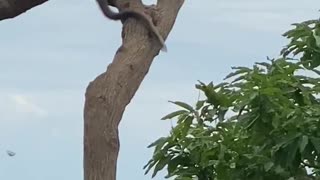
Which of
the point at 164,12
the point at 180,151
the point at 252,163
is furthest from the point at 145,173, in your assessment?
the point at 164,12

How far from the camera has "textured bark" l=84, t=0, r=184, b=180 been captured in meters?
2.21

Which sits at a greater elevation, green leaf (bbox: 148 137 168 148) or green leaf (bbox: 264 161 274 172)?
green leaf (bbox: 148 137 168 148)

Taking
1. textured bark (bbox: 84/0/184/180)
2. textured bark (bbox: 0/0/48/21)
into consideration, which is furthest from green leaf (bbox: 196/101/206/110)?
textured bark (bbox: 0/0/48/21)

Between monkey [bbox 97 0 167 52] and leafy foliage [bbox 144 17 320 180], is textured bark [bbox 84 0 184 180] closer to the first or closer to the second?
monkey [bbox 97 0 167 52]

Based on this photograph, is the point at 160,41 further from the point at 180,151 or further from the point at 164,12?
the point at 180,151

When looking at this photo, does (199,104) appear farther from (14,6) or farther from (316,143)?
(14,6)

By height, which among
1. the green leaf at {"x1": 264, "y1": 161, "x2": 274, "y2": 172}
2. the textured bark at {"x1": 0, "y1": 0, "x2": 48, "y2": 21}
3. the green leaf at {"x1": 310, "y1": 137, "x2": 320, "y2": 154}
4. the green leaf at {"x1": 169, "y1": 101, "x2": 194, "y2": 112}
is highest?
the textured bark at {"x1": 0, "y1": 0, "x2": 48, "y2": 21}

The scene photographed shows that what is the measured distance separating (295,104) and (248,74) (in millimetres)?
146

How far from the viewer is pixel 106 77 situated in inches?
90.4

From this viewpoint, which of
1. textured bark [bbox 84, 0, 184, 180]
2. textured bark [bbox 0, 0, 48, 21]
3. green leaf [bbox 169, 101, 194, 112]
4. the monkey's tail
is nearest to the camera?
textured bark [bbox 84, 0, 184, 180]

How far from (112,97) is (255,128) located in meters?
0.51

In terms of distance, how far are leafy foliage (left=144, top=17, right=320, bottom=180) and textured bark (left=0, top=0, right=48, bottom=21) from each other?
484 mm

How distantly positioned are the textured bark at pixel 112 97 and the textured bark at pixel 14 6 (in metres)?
0.30

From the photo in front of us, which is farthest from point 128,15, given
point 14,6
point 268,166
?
point 268,166
